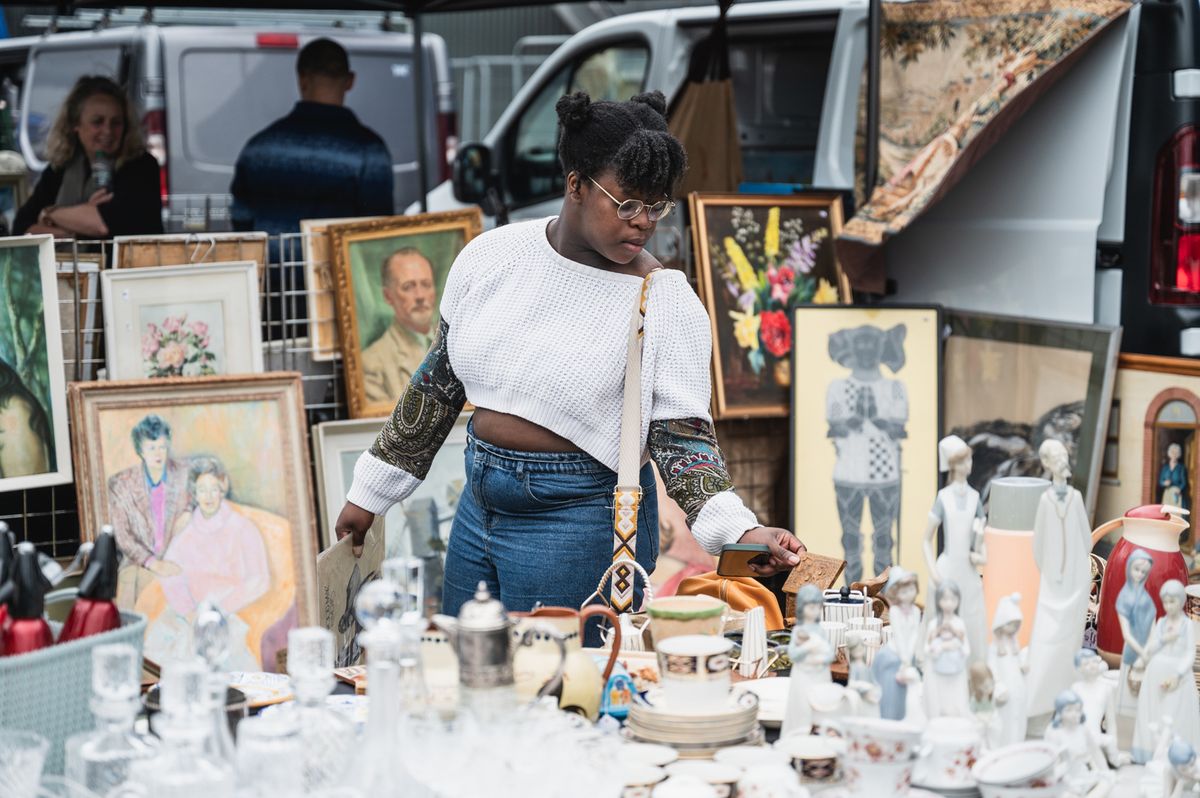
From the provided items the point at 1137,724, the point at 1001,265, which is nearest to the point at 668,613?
the point at 1137,724

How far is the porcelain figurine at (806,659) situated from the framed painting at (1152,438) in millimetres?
2648

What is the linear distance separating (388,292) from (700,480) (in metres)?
2.36

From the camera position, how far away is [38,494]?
4348 mm

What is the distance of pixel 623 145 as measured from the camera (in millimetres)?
2684

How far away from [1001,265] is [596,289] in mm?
2489

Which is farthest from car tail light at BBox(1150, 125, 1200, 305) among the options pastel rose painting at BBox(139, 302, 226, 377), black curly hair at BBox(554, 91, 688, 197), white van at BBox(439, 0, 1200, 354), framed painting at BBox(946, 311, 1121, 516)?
pastel rose painting at BBox(139, 302, 226, 377)

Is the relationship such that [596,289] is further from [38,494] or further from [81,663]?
[38,494]

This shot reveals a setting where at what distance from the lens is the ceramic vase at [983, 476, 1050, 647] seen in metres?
2.21

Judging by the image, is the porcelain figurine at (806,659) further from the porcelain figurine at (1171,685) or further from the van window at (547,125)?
the van window at (547,125)

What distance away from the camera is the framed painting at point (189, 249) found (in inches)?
176

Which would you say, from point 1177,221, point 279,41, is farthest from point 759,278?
point 279,41

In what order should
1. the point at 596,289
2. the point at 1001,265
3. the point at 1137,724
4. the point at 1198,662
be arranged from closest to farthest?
the point at 1137,724, the point at 1198,662, the point at 596,289, the point at 1001,265

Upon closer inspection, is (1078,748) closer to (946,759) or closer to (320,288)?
(946,759)

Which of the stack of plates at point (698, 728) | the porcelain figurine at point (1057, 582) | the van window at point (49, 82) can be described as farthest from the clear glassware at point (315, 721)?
the van window at point (49, 82)
